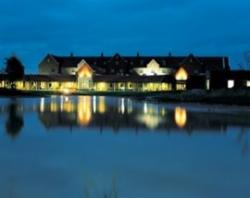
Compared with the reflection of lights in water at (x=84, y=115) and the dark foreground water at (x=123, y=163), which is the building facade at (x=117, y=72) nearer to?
the reflection of lights in water at (x=84, y=115)

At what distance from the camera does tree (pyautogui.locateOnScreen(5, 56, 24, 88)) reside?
104m

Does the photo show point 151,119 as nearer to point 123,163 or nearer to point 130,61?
point 123,163

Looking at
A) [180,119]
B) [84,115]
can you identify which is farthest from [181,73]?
[180,119]

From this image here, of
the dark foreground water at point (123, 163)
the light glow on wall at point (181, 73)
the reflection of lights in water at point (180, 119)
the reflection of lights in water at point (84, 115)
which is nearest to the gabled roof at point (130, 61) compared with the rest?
the light glow on wall at point (181, 73)

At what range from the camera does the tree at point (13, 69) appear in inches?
4109

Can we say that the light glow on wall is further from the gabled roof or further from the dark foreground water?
the dark foreground water

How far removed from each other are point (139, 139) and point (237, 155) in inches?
183

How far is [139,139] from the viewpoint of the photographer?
1814 cm

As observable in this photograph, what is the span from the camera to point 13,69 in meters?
105

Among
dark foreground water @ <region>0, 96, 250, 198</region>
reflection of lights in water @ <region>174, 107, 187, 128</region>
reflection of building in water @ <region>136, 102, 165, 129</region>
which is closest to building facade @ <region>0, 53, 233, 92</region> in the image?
reflection of lights in water @ <region>174, 107, 187, 128</region>

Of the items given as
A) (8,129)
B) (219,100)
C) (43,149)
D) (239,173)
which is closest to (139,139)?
(43,149)

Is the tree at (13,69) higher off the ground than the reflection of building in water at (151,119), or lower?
higher

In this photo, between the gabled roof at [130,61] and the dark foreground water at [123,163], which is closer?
the dark foreground water at [123,163]

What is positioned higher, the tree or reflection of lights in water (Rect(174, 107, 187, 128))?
the tree
